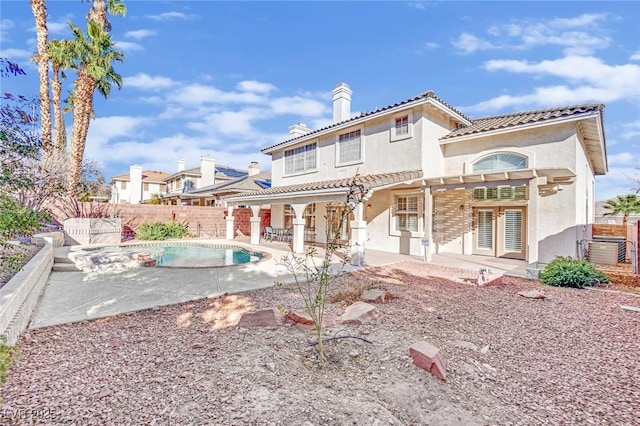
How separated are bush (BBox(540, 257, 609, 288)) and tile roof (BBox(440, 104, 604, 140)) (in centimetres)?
517

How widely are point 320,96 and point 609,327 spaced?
1789 cm

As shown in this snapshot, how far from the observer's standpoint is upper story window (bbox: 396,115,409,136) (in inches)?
528

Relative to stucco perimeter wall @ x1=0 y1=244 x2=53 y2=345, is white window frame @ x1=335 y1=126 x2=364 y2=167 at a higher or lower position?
higher

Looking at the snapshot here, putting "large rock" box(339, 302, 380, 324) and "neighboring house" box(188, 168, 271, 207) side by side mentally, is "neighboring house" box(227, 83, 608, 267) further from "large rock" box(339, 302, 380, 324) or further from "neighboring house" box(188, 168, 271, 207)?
"neighboring house" box(188, 168, 271, 207)

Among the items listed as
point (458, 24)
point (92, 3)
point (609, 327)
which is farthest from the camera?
point (92, 3)

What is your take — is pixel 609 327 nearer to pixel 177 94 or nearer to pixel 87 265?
pixel 87 265

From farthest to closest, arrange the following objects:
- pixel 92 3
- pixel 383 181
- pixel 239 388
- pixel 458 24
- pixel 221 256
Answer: pixel 92 3 → pixel 221 256 → pixel 458 24 → pixel 383 181 → pixel 239 388

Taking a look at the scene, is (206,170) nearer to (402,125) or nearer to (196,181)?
(196,181)

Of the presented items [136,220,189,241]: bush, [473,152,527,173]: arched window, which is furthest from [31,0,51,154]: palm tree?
[473,152,527,173]: arched window

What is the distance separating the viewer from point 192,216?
21.2 m

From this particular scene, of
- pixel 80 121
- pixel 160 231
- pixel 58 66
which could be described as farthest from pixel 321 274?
pixel 58 66

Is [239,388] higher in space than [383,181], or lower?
lower

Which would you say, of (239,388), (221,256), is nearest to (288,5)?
(221,256)

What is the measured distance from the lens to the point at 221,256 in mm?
14258
